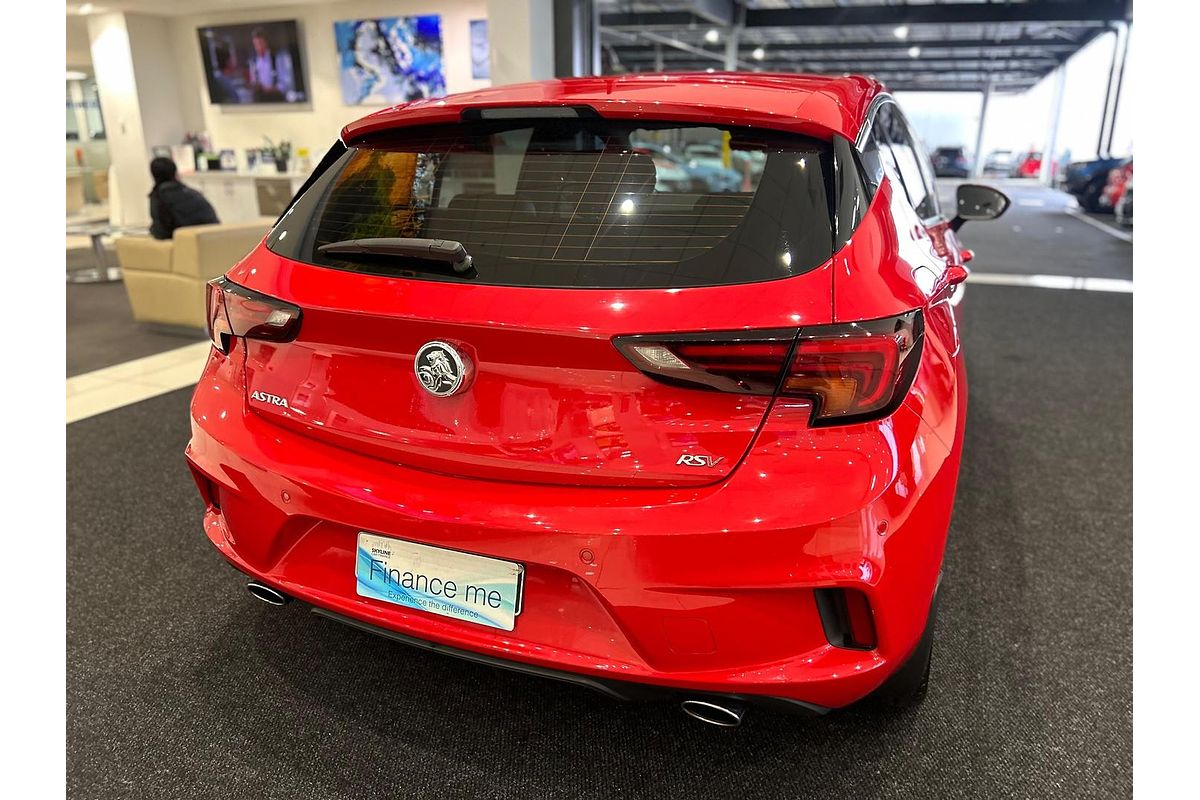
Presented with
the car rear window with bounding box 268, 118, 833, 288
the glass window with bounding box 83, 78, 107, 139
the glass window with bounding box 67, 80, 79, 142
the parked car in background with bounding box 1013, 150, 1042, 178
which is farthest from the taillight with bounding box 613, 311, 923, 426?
the parked car in background with bounding box 1013, 150, 1042, 178

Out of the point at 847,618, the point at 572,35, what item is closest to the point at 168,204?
the point at 572,35

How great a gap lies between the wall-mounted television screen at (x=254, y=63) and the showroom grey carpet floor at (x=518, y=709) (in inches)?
328

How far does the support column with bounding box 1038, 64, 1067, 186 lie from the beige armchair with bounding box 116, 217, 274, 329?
23250mm

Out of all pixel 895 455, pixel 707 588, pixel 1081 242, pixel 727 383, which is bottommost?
pixel 1081 242

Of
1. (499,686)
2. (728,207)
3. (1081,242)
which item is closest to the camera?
(728,207)

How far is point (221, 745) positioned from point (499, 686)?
1.78 ft

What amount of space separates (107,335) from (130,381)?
1375 mm

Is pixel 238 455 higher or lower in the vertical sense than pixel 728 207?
lower

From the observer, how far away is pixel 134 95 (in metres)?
10.1

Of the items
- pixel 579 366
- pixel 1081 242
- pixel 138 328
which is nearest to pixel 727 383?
pixel 579 366

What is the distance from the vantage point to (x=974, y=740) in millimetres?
1486

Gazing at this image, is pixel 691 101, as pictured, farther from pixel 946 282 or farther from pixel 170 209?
pixel 170 209
